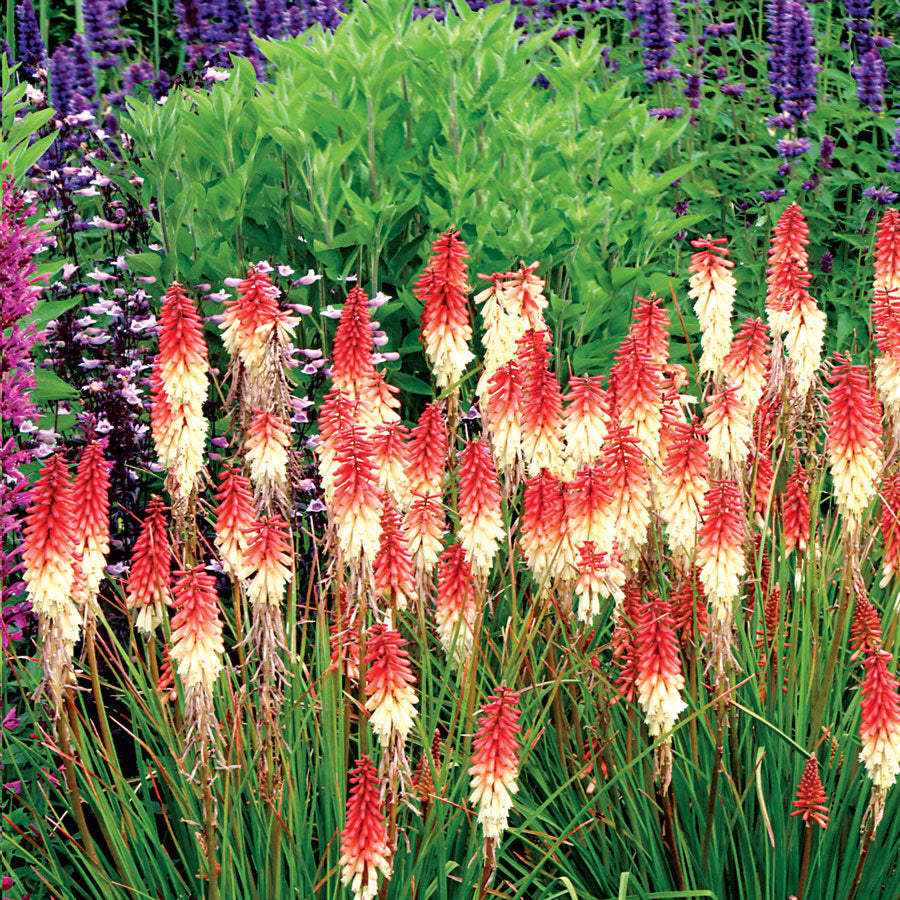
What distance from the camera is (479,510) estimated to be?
279 cm

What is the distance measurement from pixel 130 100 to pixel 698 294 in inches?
120

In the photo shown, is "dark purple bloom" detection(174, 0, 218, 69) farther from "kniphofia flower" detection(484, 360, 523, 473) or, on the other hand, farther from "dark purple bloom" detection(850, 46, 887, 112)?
"kniphofia flower" detection(484, 360, 523, 473)

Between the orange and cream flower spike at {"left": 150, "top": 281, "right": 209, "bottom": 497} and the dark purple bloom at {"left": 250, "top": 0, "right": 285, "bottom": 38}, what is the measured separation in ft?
15.4

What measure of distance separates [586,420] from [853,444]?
0.64 meters

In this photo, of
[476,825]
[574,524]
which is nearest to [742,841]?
[476,825]

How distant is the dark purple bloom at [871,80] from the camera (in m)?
7.31

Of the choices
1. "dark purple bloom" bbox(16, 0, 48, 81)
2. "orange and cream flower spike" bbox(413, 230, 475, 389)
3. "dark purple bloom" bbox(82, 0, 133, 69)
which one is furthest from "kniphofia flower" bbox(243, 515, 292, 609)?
"dark purple bloom" bbox(82, 0, 133, 69)

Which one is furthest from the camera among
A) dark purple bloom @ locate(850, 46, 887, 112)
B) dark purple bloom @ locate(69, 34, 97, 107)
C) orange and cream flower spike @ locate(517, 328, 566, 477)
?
dark purple bloom @ locate(69, 34, 97, 107)

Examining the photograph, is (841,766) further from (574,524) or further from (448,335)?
(448,335)

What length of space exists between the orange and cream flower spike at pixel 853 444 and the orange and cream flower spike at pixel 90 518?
5.65 ft

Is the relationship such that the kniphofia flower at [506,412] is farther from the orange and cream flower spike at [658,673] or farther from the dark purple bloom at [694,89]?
the dark purple bloom at [694,89]

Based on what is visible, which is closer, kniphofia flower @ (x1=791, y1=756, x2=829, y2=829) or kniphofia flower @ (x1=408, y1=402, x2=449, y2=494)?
kniphofia flower @ (x1=791, y1=756, x2=829, y2=829)

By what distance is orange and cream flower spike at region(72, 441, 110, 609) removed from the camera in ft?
8.93

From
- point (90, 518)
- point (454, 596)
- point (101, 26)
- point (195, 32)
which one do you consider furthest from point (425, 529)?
point (101, 26)
